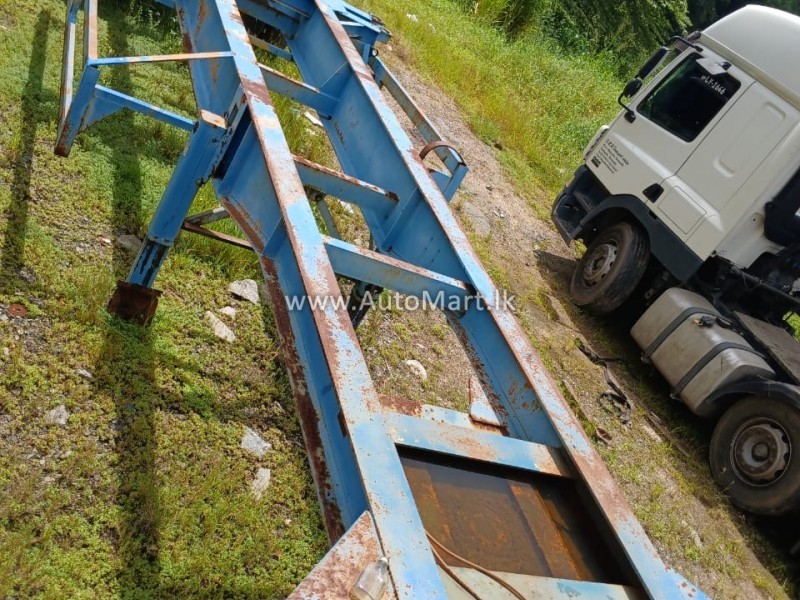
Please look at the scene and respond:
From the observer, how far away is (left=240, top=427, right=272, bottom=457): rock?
105 inches

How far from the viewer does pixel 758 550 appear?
4.13 m

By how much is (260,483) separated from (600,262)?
400cm

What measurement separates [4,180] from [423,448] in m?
2.52

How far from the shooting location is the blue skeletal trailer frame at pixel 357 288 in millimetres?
1318

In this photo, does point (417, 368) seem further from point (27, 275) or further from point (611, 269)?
point (611, 269)

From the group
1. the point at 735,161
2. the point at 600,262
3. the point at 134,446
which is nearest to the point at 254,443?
the point at 134,446

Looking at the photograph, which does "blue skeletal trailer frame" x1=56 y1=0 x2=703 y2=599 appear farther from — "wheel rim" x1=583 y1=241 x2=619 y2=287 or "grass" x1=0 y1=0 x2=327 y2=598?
"wheel rim" x1=583 y1=241 x2=619 y2=287

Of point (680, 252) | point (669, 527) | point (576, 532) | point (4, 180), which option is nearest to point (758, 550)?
point (669, 527)

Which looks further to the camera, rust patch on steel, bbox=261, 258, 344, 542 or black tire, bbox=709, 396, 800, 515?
black tire, bbox=709, 396, 800, 515

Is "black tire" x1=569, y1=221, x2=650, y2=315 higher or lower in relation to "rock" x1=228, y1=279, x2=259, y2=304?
higher

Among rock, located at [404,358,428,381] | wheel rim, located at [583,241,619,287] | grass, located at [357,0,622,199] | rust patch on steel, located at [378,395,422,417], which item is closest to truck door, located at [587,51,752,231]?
wheel rim, located at [583,241,619,287]

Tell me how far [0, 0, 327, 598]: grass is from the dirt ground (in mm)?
922

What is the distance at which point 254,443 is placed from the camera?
8.82 ft

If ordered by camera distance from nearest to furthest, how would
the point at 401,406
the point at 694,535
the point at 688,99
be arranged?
the point at 401,406 < the point at 694,535 < the point at 688,99
